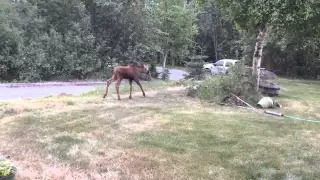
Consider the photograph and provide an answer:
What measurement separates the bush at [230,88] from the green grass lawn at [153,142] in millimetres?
1336

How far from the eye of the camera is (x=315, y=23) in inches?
461

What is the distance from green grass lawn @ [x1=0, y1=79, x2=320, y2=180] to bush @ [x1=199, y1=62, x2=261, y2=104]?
1.34 metres

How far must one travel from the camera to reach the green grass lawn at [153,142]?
15.8 feet

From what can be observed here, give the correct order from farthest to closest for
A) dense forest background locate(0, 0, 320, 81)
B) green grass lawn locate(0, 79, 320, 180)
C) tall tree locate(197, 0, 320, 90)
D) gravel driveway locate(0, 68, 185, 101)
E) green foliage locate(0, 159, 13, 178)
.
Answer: dense forest background locate(0, 0, 320, 81)
gravel driveway locate(0, 68, 185, 101)
tall tree locate(197, 0, 320, 90)
green grass lawn locate(0, 79, 320, 180)
green foliage locate(0, 159, 13, 178)

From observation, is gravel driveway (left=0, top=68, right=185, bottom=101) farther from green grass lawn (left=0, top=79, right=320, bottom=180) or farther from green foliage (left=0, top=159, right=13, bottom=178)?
green foliage (left=0, top=159, right=13, bottom=178)

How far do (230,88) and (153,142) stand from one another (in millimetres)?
5510

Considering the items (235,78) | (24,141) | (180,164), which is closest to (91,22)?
(235,78)

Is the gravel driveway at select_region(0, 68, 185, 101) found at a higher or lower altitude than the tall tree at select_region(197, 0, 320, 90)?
lower

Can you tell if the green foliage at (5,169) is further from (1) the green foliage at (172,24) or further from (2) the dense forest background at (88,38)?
(1) the green foliage at (172,24)

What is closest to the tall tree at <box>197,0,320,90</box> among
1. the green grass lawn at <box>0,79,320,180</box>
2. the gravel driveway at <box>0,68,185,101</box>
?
the green grass lawn at <box>0,79,320,180</box>

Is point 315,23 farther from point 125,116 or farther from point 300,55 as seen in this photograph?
point 300,55

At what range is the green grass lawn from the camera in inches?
190

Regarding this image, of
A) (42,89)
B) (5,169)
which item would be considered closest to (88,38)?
(42,89)

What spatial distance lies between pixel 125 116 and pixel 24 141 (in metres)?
2.57
